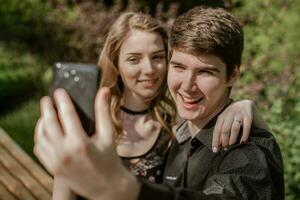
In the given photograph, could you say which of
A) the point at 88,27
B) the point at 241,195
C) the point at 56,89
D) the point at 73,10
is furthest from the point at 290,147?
the point at 73,10

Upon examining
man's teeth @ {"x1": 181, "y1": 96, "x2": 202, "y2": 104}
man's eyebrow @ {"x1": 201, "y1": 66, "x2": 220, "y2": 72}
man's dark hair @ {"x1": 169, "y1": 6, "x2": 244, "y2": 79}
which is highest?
Result: man's dark hair @ {"x1": 169, "y1": 6, "x2": 244, "y2": 79}

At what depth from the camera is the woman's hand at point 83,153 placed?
3.26ft

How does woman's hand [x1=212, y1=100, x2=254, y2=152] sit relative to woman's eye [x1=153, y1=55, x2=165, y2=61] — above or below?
above

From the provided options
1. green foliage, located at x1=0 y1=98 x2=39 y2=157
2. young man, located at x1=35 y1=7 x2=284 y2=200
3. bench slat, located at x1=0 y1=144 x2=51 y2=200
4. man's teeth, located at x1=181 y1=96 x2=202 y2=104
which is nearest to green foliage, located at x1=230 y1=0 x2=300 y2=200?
bench slat, located at x1=0 y1=144 x2=51 y2=200

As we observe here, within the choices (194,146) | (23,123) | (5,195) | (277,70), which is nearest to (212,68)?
(194,146)

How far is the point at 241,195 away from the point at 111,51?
4.91 ft

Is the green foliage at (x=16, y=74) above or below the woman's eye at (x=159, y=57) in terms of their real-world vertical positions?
below

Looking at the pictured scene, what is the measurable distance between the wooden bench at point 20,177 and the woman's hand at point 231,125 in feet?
8.29

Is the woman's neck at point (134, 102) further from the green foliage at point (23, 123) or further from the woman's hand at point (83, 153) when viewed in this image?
the green foliage at point (23, 123)

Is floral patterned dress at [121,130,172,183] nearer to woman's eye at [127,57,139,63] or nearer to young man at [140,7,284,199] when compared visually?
woman's eye at [127,57,139,63]

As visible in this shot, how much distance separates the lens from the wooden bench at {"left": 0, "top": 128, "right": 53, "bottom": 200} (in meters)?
4.27

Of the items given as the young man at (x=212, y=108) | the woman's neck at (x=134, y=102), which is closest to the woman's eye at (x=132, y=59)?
the woman's neck at (x=134, y=102)

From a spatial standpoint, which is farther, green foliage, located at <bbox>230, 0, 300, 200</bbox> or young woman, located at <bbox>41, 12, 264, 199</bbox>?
green foliage, located at <bbox>230, 0, 300, 200</bbox>

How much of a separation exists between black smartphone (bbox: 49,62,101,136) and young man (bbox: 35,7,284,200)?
4cm
